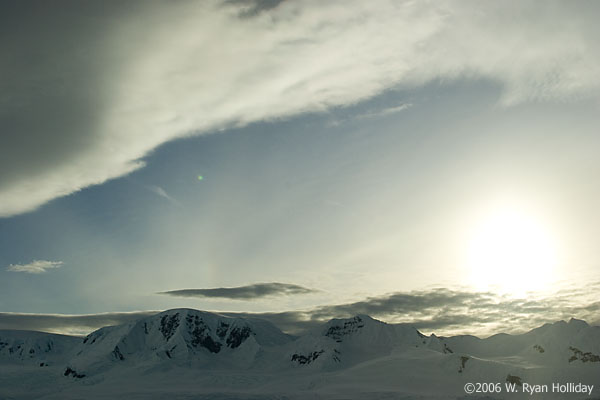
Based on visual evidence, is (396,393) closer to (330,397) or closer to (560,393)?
(330,397)

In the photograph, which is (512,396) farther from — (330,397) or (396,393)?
(330,397)

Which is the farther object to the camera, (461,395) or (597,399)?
(461,395)

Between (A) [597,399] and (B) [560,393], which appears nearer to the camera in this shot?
(A) [597,399]

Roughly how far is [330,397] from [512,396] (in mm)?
70812

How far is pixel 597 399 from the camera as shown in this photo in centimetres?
17775

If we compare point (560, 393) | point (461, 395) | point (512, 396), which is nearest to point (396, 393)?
point (461, 395)

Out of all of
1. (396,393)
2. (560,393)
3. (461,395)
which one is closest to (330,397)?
(396,393)

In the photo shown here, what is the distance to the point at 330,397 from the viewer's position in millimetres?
198500

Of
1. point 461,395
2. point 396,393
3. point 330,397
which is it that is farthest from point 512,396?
point 330,397

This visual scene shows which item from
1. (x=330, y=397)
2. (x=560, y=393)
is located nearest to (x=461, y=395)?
(x=560, y=393)

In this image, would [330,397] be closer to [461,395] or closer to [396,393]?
[396,393]

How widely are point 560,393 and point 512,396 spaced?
20456 millimetres

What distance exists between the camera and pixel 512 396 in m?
189

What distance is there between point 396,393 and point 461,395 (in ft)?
85.8
